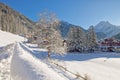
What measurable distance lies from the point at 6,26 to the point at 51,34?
155 m

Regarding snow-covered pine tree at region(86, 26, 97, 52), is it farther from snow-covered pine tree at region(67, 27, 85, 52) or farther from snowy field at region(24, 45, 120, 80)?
snowy field at region(24, 45, 120, 80)

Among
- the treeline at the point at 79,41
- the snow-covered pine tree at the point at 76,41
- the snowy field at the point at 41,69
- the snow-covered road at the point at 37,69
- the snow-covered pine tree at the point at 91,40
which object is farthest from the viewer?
the snow-covered pine tree at the point at 91,40

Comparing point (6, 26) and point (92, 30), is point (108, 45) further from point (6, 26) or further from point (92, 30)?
point (6, 26)

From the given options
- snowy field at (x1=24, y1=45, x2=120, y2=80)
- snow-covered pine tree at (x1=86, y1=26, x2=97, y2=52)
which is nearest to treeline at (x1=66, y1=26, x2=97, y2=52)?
snow-covered pine tree at (x1=86, y1=26, x2=97, y2=52)

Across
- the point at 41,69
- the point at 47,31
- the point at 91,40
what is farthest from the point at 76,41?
the point at 41,69

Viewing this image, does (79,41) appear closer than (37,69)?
No

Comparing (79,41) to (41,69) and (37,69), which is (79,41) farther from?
(37,69)

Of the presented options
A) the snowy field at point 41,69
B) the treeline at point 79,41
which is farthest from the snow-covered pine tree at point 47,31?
the treeline at point 79,41

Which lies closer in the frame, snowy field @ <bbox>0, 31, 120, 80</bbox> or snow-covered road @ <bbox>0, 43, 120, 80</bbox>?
snow-covered road @ <bbox>0, 43, 120, 80</bbox>

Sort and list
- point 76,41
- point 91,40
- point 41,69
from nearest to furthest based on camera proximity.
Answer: point 41,69 < point 76,41 < point 91,40

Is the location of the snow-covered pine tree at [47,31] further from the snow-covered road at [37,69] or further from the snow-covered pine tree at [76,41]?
the snow-covered pine tree at [76,41]

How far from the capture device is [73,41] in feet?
316

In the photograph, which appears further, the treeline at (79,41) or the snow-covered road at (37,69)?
the treeline at (79,41)

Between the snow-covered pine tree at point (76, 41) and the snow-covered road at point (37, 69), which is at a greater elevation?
the snow-covered pine tree at point (76, 41)
